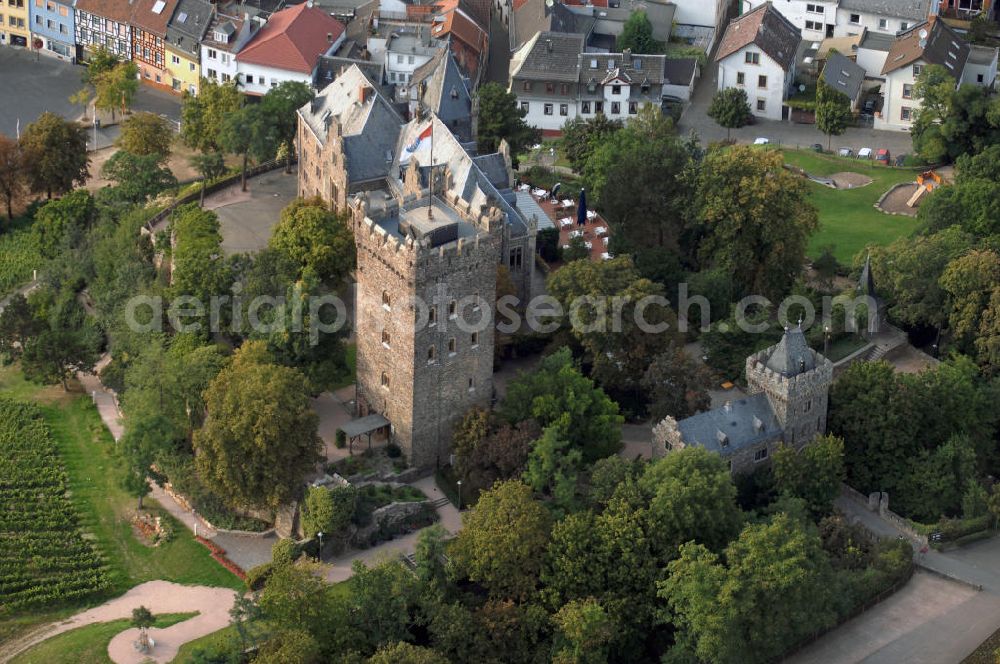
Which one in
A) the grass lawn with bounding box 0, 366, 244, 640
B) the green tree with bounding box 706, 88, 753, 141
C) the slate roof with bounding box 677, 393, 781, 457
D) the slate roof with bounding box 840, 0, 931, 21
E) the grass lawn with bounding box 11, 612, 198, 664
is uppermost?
the slate roof with bounding box 840, 0, 931, 21

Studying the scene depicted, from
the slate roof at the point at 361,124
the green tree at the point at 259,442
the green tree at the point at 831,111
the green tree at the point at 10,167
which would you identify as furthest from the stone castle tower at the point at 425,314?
the green tree at the point at 831,111

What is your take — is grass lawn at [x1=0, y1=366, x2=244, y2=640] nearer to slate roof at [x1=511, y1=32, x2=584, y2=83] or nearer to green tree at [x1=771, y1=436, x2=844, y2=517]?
green tree at [x1=771, y1=436, x2=844, y2=517]

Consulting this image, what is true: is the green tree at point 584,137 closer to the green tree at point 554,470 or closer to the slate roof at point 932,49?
the slate roof at point 932,49

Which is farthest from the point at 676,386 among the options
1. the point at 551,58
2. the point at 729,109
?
the point at 551,58

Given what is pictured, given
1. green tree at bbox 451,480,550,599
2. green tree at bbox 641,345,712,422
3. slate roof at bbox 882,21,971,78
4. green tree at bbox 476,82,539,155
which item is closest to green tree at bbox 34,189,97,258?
green tree at bbox 476,82,539,155

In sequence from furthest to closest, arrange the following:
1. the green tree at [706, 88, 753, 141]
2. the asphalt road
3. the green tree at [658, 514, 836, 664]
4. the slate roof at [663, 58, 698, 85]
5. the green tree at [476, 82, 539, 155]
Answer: the slate roof at [663, 58, 698, 85] < the asphalt road < the green tree at [706, 88, 753, 141] < the green tree at [476, 82, 539, 155] < the green tree at [658, 514, 836, 664]

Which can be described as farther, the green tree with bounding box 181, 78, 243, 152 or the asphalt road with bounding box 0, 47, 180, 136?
the asphalt road with bounding box 0, 47, 180, 136
